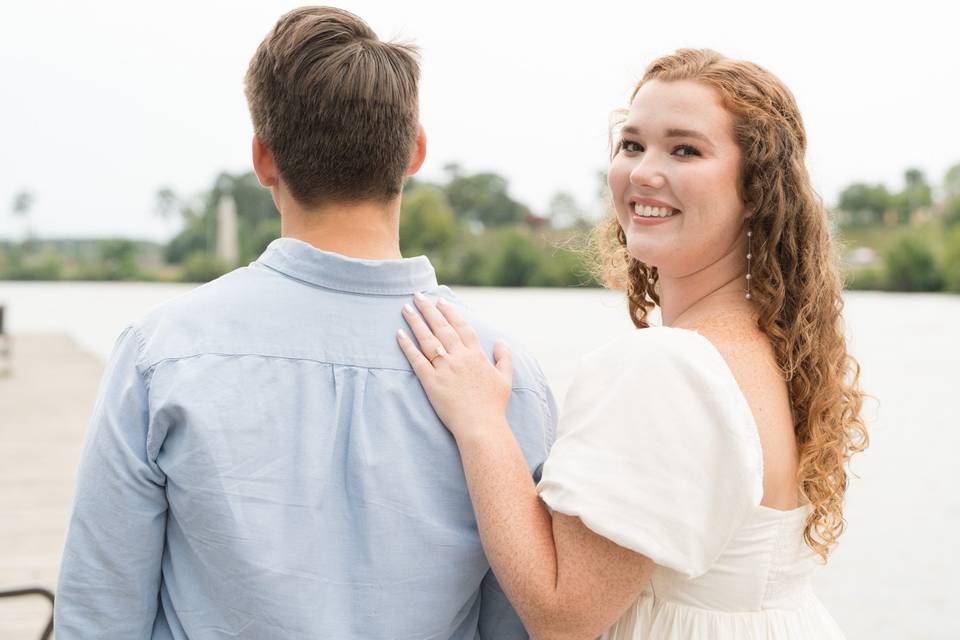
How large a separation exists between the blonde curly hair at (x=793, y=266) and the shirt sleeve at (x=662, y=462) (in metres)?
0.19

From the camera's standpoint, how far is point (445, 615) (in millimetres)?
1519

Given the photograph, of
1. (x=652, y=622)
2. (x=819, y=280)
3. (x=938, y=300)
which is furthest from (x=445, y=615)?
(x=938, y=300)

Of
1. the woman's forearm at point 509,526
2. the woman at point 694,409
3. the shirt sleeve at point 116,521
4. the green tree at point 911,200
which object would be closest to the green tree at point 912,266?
the green tree at point 911,200

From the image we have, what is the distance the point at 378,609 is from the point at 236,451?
30cm

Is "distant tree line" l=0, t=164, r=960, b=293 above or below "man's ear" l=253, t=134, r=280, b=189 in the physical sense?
below

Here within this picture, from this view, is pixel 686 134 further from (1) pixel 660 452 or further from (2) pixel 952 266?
(2) pixel 952 266

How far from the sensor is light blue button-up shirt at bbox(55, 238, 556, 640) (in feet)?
4.59

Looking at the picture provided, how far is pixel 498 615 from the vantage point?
5.44ft

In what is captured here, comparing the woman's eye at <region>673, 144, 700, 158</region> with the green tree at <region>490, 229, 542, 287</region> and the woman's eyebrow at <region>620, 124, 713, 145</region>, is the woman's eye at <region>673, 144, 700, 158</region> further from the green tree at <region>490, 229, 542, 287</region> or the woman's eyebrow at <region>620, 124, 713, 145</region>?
the green tree at <region>490, 229, 542, 287</region>

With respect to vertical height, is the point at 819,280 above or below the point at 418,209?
above

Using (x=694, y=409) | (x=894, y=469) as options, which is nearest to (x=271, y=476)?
(x=694, y=409)

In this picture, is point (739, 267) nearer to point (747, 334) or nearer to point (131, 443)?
point (747, 334)

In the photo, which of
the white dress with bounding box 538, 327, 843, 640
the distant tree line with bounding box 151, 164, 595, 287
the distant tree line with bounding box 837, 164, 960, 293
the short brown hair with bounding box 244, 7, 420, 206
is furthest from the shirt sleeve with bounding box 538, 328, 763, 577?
the distant tree line with bounding box 151, 164, 595, 287

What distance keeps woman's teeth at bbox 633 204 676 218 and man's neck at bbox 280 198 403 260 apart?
432 mm
